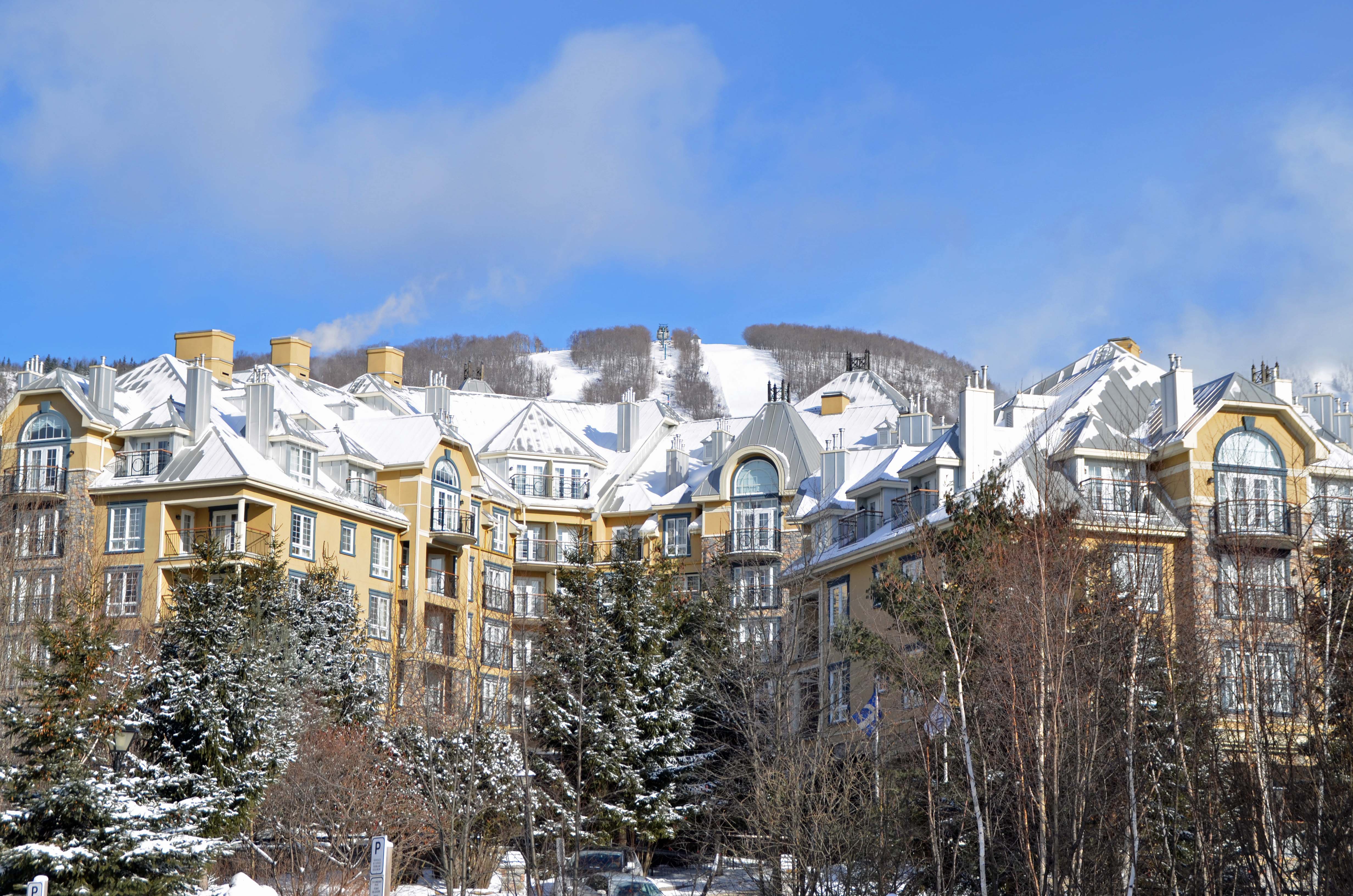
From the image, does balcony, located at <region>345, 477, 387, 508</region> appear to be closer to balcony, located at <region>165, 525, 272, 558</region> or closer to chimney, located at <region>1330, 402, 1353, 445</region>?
balcony, located at <region>165, 525, 272, 558</region>

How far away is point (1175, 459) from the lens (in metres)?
54.8

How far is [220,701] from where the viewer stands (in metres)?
40.5

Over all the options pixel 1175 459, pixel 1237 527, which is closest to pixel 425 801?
pixel 1237 527

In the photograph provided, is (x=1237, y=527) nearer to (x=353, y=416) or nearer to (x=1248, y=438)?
(x=1248, y=438)

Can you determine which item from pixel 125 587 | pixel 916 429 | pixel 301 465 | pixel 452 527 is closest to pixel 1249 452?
pixel 916 429

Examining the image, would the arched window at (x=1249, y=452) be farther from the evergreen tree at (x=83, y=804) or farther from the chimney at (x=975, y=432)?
the evergreen tree at (x=83, y=804)

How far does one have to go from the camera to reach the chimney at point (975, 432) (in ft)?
195

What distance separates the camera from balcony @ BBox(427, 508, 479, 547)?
72.9m

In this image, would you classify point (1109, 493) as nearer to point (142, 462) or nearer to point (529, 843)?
point (529, 843)

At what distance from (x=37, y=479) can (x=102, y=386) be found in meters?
5.10

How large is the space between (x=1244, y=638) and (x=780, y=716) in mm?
18798

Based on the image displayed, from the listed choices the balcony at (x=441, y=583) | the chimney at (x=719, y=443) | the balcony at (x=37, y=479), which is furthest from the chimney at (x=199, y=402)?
the chimney at (x=719, y=443)

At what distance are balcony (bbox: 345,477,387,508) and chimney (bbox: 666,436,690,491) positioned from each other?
16.5 m

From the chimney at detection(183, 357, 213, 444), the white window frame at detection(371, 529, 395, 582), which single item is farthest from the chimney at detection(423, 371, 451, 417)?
the chimney at detection(183, 357, 213, 444)
